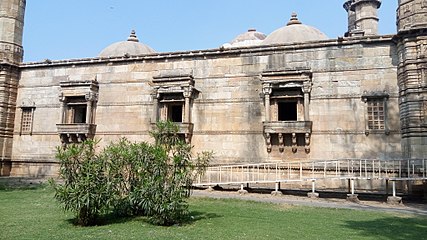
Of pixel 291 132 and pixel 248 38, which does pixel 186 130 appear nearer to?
pixel 291 132

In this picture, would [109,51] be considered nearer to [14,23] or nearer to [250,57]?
[14,23]

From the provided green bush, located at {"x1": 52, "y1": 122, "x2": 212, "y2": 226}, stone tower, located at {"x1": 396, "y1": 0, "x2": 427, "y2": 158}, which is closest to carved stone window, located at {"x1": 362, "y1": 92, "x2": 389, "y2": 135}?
stone tower, located at {"x1": 396, "y1": 0, "x2": 427, "y2": 158}

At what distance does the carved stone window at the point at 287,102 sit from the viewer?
47.1 ft

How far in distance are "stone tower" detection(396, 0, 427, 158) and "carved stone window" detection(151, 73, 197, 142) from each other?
877cm

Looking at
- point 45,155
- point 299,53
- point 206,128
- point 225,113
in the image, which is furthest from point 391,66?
point 45,155

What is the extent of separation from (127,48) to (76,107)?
693 centimetres

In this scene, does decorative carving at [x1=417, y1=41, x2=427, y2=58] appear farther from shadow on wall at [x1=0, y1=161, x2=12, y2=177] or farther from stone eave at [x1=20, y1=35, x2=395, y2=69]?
shadow on wall at [x1=0, y1=161, x2=12, y2=177]

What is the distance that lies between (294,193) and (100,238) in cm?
937

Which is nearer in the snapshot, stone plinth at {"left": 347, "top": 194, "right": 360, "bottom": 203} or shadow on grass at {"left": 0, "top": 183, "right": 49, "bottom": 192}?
stone plinth at {"left": 347, "top": 194, "right": 360, "bottom": 203}

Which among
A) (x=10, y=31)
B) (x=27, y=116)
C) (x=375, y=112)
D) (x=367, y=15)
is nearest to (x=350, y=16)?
(x=367, y=15)

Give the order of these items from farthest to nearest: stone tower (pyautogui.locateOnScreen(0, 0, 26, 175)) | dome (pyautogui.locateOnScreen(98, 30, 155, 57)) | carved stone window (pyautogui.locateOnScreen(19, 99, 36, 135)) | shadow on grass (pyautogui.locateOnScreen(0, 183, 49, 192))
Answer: dome (pyautogui.locateOnScreen(98, 30, 155, 57)) → carved stone window (pyautogui.locateOnScreen(19, 99, 36, 135)) → stone tower (pyautogui.locateOnScreen(0, 0, 26, 175)) → shadow on grass (pyautogui.locateOnScreen(0, 183, 49, 192))

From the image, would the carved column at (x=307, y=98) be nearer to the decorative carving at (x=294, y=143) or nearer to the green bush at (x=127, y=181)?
the decorative carving at (x=294, y=143)

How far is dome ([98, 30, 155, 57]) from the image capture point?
23.4 meters

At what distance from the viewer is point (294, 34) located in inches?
Answer: 782
